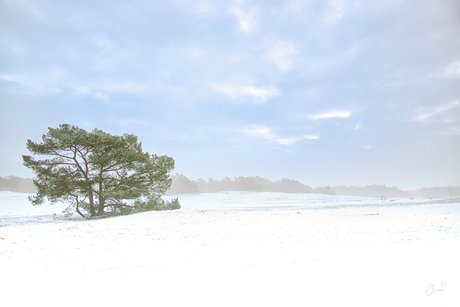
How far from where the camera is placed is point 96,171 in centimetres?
1948

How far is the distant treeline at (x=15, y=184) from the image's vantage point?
83375 mm

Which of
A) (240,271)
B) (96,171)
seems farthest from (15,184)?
(240,271)

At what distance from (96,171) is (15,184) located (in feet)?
315

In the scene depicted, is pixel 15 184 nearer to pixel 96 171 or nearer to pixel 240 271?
pixel 96 171

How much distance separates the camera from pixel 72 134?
1892 cm

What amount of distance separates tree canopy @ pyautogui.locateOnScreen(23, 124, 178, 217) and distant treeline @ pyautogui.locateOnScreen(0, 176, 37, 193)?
8716 cm

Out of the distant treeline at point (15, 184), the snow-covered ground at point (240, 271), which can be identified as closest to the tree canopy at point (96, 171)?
the snow-covered ground at point (240, 271)

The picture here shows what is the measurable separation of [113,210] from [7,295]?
1621 cm

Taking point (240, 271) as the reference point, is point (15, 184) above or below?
above

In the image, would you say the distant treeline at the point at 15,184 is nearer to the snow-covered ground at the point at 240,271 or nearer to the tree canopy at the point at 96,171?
the tree canopy at the point at 96,171

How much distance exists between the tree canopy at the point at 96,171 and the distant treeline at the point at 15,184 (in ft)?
286

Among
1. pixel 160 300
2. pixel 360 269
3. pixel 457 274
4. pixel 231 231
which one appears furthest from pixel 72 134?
pixel 457 274

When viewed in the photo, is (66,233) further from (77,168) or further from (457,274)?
(457,274)

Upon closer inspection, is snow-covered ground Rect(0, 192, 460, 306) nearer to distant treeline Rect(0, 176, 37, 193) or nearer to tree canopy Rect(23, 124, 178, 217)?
tree canopy Rect(23, 124, 178, 217)
